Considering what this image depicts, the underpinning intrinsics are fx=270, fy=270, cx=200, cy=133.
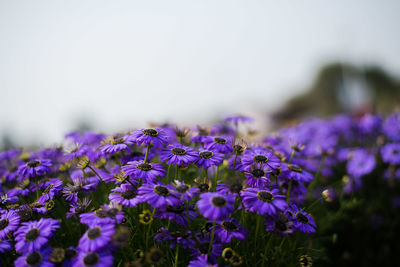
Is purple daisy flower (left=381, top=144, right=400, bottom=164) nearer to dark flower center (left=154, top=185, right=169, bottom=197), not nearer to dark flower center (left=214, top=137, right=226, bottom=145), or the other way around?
dark flower center (left=214, top=137, right=226, bottom=145)

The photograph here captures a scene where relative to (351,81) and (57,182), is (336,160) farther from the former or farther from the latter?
(351,81)

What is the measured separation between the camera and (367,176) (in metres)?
3.65

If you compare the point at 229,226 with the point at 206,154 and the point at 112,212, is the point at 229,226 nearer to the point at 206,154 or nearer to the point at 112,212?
the point at 206,154

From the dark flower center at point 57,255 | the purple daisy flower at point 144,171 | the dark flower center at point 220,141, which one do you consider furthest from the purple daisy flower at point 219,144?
the dark flower center at point 57,255

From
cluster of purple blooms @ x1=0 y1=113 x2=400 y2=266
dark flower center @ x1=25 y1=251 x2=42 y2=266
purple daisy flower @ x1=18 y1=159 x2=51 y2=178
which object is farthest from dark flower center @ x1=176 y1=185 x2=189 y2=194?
purple daisy flower @ x1=18 y1=159 x2=51 y2=178

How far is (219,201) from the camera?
1126mm

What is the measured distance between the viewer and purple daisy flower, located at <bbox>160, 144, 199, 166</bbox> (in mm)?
1376

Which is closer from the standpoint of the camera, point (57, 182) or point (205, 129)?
point (57, 182)

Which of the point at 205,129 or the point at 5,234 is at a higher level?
the point at 205,129

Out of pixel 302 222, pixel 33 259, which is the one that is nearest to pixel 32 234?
pixel 33 259

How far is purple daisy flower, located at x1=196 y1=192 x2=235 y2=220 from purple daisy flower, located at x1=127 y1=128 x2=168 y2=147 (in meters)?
0.44

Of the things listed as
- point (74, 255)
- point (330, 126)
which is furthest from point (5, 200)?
point (330, 126)

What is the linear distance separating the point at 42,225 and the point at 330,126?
13.4 feet

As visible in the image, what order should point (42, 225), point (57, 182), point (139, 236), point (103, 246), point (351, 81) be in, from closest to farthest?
1. point (103, 246)
2. point (42, 225)
3. point (139, 236)
4. point (57, 182)
5. point (351, 81)
